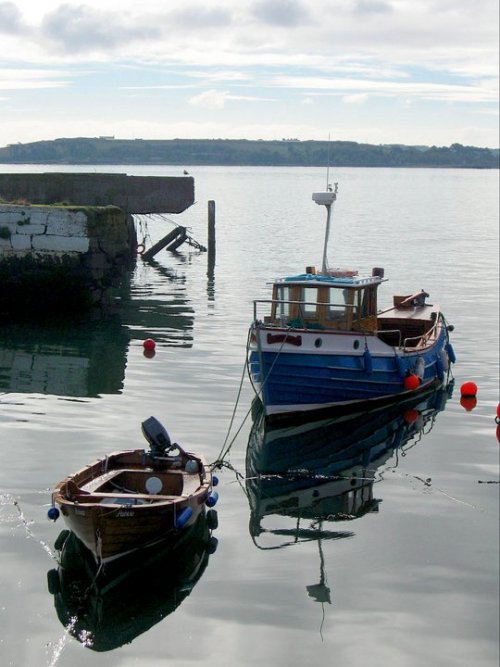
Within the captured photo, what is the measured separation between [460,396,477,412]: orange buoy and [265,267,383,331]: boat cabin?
272 centimetres

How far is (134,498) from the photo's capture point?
1269cm

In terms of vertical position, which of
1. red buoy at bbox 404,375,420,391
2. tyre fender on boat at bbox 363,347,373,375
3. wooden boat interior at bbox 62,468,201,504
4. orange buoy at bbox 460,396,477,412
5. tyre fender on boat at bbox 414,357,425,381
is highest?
tyre fender on boat at bbox 363,347,373,375

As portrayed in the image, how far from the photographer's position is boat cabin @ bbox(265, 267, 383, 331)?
21031mm

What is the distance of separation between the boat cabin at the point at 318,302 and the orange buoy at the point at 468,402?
272cm

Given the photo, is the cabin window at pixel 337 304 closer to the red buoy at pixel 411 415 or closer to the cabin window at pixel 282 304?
the cabin window at pixel 282 304

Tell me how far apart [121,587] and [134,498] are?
1.04m

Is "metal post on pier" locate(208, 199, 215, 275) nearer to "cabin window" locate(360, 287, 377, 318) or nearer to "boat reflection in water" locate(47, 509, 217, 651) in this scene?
"cabin window" locate(360, 287, 377, 318)

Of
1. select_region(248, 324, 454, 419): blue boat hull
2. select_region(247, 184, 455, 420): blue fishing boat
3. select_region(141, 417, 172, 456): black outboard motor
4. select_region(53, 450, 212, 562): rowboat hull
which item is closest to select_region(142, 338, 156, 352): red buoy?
select_region(247, 184, 455, 420): blue fishing boat

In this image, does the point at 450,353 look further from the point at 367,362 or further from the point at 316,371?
the point at 316,371

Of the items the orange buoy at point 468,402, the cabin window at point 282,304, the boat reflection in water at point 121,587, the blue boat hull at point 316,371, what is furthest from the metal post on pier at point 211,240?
the boat reflection in water at point 121,587

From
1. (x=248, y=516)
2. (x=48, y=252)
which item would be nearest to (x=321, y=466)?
(x=248, y=516)

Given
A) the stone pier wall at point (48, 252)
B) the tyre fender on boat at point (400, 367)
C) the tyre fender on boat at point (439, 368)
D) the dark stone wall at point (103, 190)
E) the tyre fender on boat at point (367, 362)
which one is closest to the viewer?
the tyre fender on boat at point (367, 362)

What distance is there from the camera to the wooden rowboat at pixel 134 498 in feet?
40.0

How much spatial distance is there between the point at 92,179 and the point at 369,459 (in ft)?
79.1
